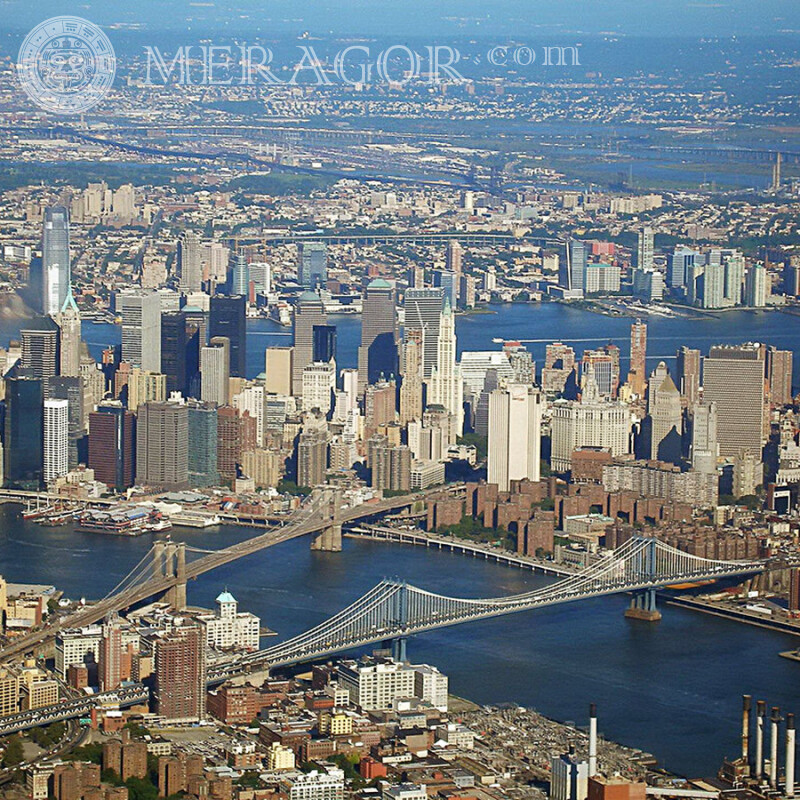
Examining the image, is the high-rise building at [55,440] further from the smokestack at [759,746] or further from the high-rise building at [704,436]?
the smokestack at [759,746]

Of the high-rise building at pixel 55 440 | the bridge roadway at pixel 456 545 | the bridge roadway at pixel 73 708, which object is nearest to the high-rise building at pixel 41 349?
the high-rise building at pixel 55 440

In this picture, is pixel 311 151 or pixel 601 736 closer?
pixel 601 736

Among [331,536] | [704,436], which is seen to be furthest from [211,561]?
[704,436]

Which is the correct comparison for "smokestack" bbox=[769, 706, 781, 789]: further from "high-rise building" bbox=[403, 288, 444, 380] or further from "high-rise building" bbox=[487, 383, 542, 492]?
"high-rise building" bbox=[403, 288, 444, 380]

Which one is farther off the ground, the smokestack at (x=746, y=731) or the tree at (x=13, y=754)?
the smokestack at (x=746, y=731)

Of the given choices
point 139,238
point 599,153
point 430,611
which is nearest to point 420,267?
point 139,238

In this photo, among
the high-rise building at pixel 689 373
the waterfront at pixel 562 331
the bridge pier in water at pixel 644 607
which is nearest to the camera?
the bridge pier in water at pixel 644 607

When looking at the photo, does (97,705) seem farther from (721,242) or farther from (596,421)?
(721,242)
